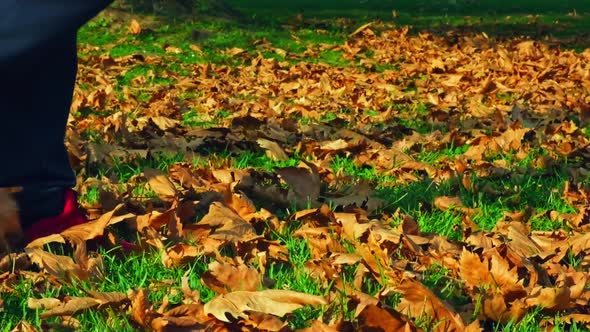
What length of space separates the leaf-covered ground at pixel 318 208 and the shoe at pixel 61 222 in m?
0.09

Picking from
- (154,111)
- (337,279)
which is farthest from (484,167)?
(154,111)

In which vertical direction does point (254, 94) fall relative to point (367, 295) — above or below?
below

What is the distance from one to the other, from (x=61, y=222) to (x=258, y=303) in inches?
41.4

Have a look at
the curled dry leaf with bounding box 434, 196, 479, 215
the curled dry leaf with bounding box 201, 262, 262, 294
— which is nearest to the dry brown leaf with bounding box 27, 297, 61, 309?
the curled dry leaf with bounding box 201, 262, 262, 294

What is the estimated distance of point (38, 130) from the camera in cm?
350

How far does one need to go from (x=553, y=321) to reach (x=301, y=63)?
7690 mm

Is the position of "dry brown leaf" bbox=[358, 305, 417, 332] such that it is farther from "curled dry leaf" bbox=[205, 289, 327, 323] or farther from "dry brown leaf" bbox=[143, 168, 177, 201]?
"dry brown leaf" bbox=[143, 168, 177, 201]

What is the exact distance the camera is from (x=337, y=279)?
317cm

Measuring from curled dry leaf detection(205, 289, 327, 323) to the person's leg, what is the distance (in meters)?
0.97

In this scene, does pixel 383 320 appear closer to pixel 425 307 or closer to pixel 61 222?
→ pixel 425 307

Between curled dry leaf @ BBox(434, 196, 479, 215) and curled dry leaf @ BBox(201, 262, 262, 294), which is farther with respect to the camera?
curled dry leaf @ BBox(434, 196, 479, 215)

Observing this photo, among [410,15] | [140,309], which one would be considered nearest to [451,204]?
[140,309]

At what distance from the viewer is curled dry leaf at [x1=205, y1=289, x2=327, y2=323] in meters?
2.81

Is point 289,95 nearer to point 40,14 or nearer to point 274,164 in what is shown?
point 274,164
